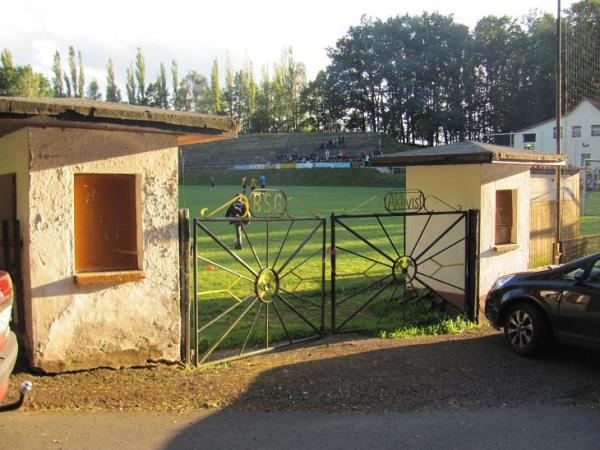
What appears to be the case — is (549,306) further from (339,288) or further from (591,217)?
(591,217)

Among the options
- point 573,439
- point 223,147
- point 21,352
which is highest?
point 223,147

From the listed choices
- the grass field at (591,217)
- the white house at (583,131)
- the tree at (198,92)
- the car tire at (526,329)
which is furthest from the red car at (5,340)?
Result: the tree at (198,92)

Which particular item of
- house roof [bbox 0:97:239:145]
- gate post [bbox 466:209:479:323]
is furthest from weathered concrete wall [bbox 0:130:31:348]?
gate post [bbox 466:209:479:323]

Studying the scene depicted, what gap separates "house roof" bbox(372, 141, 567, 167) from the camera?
8.17 m

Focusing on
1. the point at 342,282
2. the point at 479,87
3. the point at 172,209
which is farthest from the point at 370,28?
the point at 172,209

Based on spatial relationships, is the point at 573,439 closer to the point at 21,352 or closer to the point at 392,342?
the point at 392,342

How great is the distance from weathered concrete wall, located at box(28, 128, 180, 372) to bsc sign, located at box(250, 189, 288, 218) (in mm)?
1172

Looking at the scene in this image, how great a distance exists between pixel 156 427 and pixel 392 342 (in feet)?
11.8

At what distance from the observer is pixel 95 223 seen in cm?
593

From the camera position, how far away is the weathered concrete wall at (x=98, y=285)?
17.1 feet

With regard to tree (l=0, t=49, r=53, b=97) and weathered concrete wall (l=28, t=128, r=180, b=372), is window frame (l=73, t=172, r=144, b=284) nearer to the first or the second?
weathered concrete wall (l=28, t=128, r=180, b=372)

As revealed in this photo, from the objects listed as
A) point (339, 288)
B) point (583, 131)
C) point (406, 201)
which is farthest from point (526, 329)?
point (583, 131)

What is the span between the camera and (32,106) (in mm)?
4766

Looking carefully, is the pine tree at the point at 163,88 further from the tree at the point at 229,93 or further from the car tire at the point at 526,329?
the car tire at the point at 526,329
